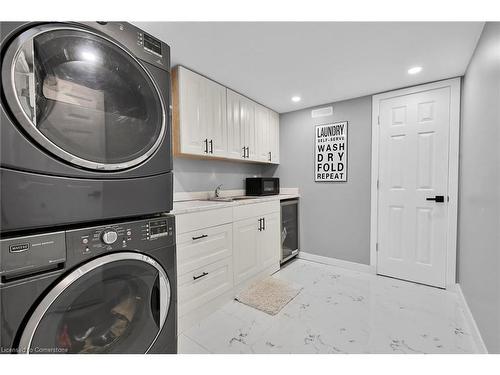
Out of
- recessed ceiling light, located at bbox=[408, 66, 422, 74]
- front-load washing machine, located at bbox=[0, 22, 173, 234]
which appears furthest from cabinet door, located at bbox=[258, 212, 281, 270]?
recessed ceiling light, located at bbox=[408, 66, 422, 74]

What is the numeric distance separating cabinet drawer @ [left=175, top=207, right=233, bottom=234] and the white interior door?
192 centimetres

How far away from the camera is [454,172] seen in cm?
224

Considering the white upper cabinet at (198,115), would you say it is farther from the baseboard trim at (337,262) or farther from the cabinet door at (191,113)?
the baseboard trim at (337,262)

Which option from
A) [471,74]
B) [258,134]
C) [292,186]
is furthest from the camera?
[292,186]

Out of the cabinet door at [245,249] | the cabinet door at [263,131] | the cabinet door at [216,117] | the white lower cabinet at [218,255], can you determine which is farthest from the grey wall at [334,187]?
the cabinet door at [216,117]

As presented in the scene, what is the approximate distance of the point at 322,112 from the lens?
3006 millimetres

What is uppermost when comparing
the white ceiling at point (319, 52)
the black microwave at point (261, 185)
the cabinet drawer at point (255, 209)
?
the white ceiling at point (319, 52)

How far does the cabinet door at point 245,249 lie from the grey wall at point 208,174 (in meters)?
0.76

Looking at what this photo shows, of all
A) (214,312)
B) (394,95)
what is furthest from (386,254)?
(214,312)

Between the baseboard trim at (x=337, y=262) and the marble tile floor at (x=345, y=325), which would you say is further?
the baseboard trim at (x=337, y=262)

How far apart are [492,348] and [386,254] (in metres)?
1.38

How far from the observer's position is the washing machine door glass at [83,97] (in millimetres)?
700

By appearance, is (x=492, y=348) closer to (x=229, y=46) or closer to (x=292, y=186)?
(x=292, y=186)
